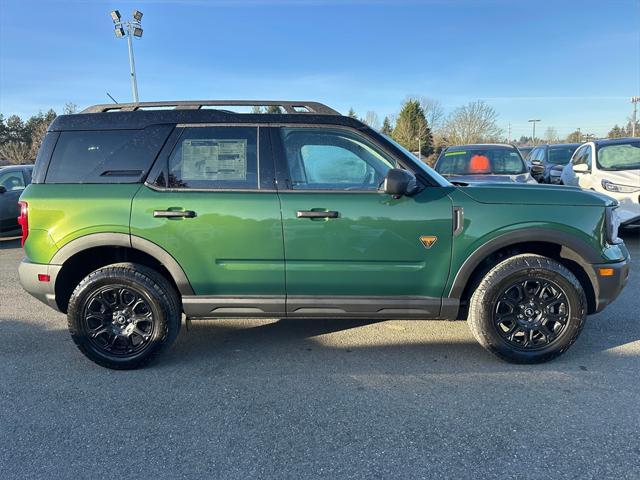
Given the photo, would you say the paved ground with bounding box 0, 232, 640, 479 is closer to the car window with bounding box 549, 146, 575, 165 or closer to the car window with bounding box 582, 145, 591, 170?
the car window with bounding box 582, 145, 591, 170

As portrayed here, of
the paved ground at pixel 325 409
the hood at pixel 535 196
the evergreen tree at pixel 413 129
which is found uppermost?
the evergreen tree at pixel 413 129

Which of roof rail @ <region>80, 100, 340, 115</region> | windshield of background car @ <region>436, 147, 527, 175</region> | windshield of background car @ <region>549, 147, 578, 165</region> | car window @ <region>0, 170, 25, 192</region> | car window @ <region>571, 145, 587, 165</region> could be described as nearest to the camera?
roof rail @ <region>80, 100, 340, 115</region>

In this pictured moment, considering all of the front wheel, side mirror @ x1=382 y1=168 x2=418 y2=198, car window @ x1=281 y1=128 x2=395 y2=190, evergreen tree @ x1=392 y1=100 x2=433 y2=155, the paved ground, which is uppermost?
evergreen tree @ x1=392 y1=100 x2=433 y2=155

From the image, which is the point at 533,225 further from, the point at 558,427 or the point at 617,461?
the point at 617,461

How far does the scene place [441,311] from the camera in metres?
3.37

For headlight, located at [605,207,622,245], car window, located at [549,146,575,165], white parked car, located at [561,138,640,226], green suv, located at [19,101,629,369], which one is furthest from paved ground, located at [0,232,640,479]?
car window, located at [549,146,575,165]

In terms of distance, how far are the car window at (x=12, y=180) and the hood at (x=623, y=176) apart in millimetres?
11238

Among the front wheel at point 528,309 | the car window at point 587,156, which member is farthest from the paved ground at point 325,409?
the car window at point 587,156

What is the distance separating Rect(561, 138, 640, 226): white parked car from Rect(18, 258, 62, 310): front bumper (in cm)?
800

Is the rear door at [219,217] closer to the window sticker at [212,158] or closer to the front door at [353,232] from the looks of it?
the window sticker at [212,158]

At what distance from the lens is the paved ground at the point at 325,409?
2.35 m

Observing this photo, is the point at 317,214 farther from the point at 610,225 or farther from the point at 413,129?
the point at 413,129

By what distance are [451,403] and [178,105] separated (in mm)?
3043

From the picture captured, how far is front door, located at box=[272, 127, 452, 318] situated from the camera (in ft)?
10.7
